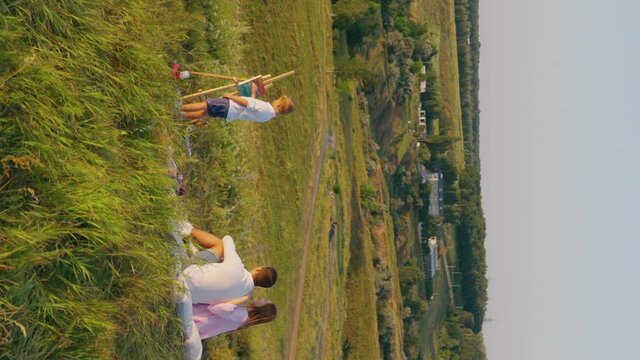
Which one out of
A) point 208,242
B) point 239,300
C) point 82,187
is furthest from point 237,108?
point 82,187

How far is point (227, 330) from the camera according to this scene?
10312 mm

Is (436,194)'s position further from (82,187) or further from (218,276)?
(82,187)

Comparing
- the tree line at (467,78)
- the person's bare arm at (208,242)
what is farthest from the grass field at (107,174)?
the tree line at (467,78)

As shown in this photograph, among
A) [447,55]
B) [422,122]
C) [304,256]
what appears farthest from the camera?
[447,55]

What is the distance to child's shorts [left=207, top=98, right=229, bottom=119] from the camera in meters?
11.3

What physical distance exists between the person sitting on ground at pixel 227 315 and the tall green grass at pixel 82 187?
2.19ft

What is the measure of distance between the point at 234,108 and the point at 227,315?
4140 mm

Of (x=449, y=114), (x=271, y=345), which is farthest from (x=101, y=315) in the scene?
(x=449, y=114)

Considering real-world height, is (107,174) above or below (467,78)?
above

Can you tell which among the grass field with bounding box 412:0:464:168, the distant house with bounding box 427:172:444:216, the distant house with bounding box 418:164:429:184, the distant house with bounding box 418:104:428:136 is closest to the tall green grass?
the distant house with bounding box 418:164:429:184

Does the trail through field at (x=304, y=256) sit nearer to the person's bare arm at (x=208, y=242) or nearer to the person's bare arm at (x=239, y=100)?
the person's bare arm at (x=208, y=242)

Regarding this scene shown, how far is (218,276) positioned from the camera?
960 cm

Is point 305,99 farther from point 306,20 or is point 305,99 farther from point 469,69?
point 469,69

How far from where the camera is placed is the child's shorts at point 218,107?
1128 cm
